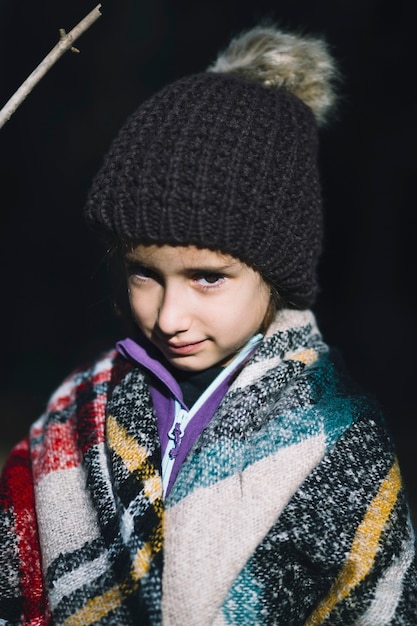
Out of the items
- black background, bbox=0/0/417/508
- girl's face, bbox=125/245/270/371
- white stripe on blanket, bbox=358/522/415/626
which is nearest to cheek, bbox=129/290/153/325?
girl's face, bbox=125/245/270/371

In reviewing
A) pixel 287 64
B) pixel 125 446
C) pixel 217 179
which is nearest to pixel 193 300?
pixel 217 179

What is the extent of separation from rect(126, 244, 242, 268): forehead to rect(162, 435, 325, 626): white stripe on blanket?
35cm

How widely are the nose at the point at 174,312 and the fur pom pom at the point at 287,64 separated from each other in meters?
0.51

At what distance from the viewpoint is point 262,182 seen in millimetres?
1266

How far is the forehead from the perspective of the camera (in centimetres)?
125

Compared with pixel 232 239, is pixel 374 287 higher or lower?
lower

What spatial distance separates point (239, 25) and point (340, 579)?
1.89 meters

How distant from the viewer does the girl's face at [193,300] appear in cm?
125

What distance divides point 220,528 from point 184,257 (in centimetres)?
46

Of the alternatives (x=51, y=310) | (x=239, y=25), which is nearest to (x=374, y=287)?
(x=239, y=25)

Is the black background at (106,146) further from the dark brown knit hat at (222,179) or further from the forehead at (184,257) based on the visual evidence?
the forehead at (184,257)

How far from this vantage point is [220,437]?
50.4 inches

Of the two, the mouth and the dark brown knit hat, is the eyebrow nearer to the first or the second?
the dark brown knit hat

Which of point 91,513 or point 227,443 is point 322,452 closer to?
point 227,443
